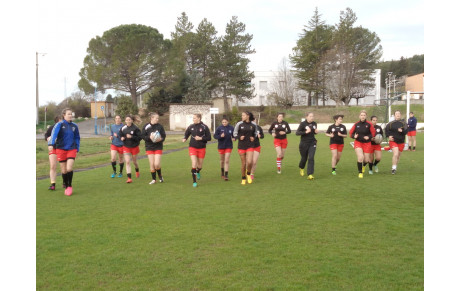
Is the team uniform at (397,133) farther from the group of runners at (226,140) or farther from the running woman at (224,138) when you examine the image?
the running woman at (224,138)

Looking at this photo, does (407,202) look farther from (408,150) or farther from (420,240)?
(408,150)

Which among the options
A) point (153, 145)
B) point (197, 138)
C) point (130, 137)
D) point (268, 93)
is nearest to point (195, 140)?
point (197, 138)

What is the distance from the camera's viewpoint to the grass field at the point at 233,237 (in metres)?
4.73

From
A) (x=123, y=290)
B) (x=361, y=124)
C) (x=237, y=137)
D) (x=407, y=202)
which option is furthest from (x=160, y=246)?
(x=361, y=124)

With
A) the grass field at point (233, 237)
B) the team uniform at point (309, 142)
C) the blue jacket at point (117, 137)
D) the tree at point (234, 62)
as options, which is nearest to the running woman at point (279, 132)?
the team uniform at point (309, 142)

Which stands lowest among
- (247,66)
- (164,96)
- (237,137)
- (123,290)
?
(123,290)

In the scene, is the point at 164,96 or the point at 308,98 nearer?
the point at 164,96

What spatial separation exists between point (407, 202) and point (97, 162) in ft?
48.2

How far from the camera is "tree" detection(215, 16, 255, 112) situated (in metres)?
59.3

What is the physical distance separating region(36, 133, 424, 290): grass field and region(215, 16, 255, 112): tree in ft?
161

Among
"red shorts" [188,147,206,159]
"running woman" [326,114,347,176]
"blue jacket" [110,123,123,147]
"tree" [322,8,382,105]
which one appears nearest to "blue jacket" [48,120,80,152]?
"blue jacket" [110,123,123,147]

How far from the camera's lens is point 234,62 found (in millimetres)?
59344

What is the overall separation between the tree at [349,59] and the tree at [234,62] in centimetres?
1216

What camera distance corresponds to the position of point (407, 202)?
29.0ft
